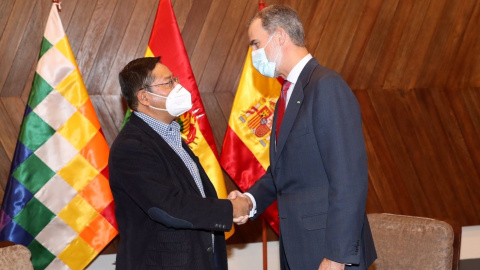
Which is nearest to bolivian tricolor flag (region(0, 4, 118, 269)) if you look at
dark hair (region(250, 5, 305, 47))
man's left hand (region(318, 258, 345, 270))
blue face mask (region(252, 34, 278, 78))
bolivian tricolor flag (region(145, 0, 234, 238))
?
bolivian tricolor flag (region(145, 0, 234, 238))

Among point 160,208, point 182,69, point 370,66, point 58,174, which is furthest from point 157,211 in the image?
point 370,66

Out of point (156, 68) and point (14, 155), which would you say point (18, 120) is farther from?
point (156, 68)

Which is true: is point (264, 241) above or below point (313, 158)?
below

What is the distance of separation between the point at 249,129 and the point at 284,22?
5.57 ft

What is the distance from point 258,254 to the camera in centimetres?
438

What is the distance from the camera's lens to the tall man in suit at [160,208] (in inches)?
86.7

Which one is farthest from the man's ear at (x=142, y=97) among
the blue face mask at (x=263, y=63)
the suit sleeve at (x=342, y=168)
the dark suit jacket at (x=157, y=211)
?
the suit sleeve at (x=342, y=168)

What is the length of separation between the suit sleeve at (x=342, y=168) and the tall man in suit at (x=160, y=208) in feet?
1.53

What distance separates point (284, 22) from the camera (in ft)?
7.79

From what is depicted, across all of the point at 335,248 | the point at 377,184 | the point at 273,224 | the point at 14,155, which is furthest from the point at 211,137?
the point at 335,248

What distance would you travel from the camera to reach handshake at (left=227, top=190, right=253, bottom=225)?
8.02 ft

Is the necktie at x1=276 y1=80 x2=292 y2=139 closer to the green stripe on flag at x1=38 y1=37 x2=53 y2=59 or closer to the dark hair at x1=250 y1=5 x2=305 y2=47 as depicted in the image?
the dark hair at x1=250 y1=5 x2=305 y2=47

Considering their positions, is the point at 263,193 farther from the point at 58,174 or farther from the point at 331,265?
the point at 58,174

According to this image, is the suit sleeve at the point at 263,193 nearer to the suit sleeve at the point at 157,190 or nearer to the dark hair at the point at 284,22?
the suit sleeve at the point at 157,190
